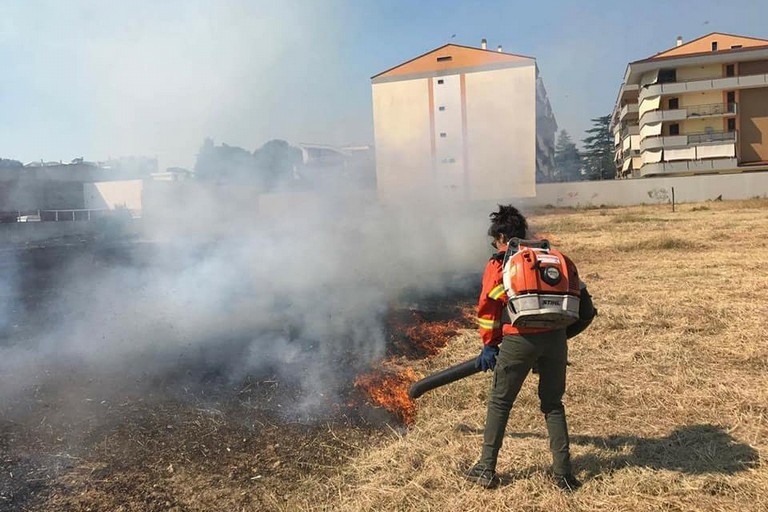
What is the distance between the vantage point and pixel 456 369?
9.48ft

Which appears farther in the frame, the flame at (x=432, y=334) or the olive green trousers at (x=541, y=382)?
the flame at (x=432, y=334)

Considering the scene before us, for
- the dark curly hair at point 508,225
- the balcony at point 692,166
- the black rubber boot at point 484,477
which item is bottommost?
the black rubber boot at point 484,477

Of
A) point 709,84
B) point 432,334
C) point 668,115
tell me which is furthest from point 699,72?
point 432,334

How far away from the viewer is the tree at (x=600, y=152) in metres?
56.8

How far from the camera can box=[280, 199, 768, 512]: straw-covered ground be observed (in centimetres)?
260

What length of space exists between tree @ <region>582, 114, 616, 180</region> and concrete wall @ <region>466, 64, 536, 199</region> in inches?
1587

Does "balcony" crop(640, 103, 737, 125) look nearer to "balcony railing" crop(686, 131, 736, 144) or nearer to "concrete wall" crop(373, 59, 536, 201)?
"balcony railing" crop(686, 131, 736, 144)

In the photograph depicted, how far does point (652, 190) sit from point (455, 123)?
66.4 feet

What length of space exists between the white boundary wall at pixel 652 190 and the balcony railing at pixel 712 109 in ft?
25.5

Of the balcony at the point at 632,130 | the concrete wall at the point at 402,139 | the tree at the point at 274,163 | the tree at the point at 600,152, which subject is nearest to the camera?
the tree at the point at 274,163

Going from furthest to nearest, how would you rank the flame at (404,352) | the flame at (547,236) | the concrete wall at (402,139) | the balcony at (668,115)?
the balcony at (668,115)
the concrete wall at (402,139)
the flame at (547,236)
the flame at (404,352)

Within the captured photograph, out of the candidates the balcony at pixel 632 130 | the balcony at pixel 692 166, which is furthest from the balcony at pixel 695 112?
the balcony at pixel 632 130

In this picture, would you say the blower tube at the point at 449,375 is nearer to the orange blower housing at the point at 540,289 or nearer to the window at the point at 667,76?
the orange blower housing at the point at 540,289

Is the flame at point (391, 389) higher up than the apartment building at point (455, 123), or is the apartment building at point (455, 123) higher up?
the apartment building at point (455, 123)
